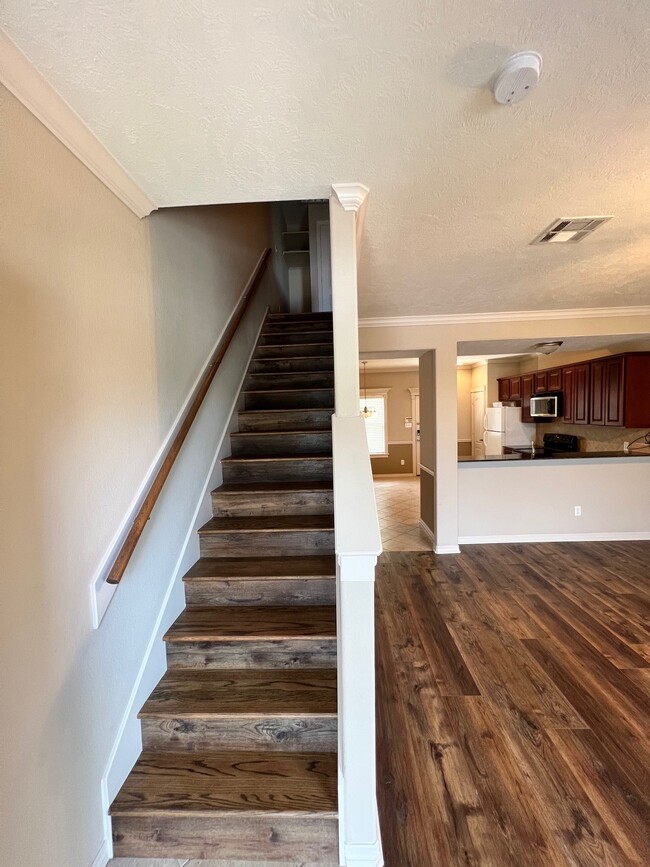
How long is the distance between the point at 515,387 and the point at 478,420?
1337 mm

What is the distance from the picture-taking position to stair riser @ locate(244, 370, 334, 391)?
3.16m

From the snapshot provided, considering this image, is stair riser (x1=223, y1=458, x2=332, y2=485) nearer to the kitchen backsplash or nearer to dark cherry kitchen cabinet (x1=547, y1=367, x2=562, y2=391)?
the kitchen backsplash

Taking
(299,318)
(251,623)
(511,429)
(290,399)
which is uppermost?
(299,318)

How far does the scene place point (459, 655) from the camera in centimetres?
232

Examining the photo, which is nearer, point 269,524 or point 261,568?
point 261,568

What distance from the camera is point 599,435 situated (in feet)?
16.8

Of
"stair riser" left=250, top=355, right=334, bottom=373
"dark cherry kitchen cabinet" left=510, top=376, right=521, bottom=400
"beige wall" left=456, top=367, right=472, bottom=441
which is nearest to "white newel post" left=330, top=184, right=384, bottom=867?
"stair riser" left=250, top=355, right=334, bottom=373

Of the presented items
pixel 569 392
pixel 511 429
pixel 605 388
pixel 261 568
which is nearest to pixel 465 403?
pixel 511 429

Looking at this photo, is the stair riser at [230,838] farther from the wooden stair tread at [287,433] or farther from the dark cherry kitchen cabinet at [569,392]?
the dark cherry kitchen cabinet at [569,392]

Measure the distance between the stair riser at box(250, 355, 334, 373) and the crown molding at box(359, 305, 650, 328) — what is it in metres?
0.78

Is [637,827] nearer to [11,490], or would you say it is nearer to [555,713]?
[555,713]

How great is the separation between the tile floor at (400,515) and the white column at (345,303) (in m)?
3.08

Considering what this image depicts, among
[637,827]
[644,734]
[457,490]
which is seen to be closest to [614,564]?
[457,490]

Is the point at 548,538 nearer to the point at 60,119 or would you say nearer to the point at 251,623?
the point at 251,623
